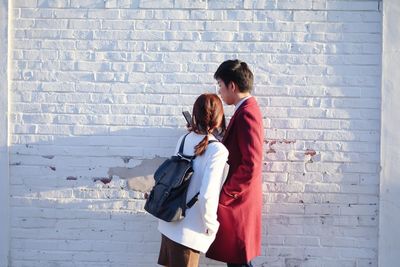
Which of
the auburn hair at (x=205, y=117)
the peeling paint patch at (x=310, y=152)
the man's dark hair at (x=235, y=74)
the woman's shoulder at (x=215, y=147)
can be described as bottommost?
the peeling paint patch at (x=310, y=152)

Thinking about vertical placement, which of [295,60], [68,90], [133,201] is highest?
[295,60]

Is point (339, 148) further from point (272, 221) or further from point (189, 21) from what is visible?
point (189, 21)

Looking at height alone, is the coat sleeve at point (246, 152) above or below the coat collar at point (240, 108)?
below

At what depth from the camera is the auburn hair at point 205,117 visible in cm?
327

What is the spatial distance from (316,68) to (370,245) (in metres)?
1.47

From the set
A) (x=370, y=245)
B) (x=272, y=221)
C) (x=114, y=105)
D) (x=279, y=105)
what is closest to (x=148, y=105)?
(x=114, y=105)

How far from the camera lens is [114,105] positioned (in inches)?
166

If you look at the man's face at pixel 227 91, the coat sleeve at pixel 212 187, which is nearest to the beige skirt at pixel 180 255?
the coat sleeve at pixel 212 187

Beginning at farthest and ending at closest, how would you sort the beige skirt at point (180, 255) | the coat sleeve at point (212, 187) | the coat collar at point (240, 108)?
1. the coat collar at point (240, 108)
2. the beige skirt at point (180, 255)
3. the coat sleeve at point (212, 187)

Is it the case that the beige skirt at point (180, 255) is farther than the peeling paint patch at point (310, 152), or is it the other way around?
the peeling paint patch at point (310, 152)

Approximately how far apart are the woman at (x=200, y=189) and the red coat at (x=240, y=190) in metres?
0.22

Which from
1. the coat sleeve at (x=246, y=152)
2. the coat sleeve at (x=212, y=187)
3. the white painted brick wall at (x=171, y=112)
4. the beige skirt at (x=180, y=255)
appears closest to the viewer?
the coat sleeve at (x=212, y=187)

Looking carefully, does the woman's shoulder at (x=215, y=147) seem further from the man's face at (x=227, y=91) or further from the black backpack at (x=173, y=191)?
the man's face at (x=227, y=91)

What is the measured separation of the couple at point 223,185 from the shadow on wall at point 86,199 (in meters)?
0.77
